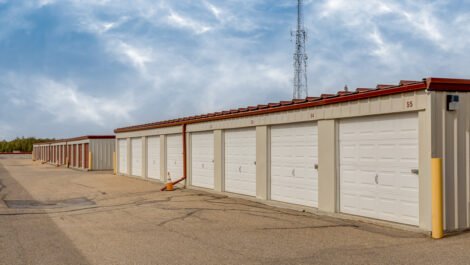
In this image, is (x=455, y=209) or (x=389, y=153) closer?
(x=455, y=209)

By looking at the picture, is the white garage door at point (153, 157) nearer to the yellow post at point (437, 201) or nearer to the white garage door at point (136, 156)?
the white garage door at point (136, 156)

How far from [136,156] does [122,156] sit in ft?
10.8

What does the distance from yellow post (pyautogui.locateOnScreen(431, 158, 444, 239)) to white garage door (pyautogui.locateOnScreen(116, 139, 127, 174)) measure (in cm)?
2431

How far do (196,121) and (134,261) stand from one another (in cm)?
1329

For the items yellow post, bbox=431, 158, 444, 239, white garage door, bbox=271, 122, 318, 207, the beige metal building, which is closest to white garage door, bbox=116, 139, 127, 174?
the beige metal building

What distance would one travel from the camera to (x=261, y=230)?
11070 millimetres

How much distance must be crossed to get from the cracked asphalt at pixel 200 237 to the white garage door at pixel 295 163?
2.08ft

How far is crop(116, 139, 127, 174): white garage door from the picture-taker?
32250 millimetres

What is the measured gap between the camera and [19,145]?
107 metres

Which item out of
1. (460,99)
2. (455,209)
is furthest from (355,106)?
(455,209)

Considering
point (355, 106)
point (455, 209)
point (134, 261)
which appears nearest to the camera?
point (134, 261)

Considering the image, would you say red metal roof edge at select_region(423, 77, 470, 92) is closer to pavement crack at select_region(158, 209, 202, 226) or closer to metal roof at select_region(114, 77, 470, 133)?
metal roof at select_region(114, 77, 470, 133)

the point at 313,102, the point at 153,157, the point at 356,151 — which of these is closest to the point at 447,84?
the point at 356,151

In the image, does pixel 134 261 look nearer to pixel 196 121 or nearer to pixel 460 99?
pixel 460 99
